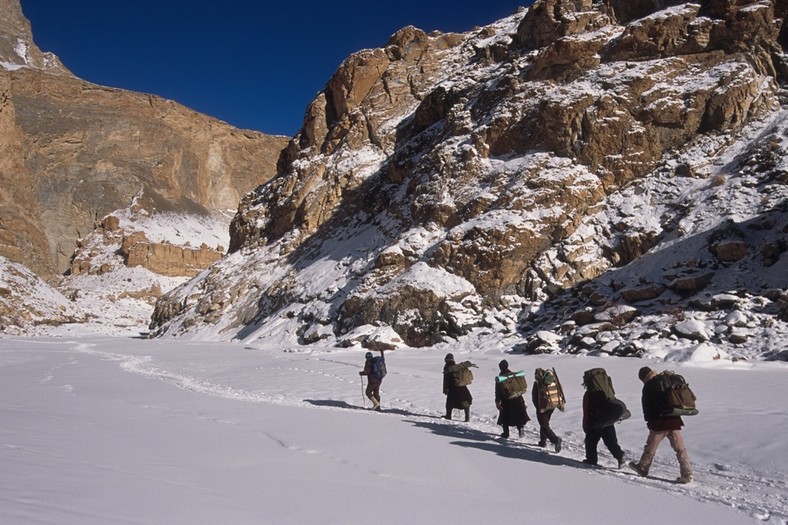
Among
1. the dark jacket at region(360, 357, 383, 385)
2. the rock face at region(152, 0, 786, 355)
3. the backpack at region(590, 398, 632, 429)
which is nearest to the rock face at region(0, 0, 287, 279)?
the rock face at region(152, 0, 786, 355)

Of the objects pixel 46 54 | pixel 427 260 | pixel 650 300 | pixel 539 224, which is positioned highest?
pixel 46 54

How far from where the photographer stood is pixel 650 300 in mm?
19391

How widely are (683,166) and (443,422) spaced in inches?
818

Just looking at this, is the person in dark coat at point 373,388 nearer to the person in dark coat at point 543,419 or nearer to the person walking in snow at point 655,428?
the person in dark coat at point 543,419

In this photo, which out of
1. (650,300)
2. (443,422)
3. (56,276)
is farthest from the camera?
(56,276)

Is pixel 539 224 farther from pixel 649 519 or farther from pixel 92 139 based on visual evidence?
pixel 92 139

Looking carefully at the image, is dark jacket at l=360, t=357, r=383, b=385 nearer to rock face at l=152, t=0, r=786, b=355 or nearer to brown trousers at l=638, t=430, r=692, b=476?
brown trousers at l=638, t=430, r=692, b=476

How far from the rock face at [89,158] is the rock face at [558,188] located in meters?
70.9

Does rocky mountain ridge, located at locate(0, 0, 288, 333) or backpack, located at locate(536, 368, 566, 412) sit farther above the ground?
rocky mountain ridge, located at locate(0, 0, 288, 333)

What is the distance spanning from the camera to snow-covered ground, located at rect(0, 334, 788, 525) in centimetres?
398

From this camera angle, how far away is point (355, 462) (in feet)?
20.1

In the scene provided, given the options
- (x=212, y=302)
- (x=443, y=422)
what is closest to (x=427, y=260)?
(x=443, y=422)

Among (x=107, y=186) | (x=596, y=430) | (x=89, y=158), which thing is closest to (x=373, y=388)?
(x=596, y=430)

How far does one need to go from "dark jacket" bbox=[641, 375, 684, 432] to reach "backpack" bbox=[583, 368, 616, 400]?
0.56 metres
